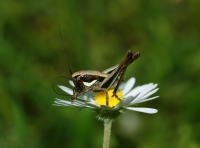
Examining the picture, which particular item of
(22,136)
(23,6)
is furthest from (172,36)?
(22,136)

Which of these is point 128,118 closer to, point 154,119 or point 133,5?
point 154,119

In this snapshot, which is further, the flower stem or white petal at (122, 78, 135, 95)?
white petal at (122, 78, 135, 95)

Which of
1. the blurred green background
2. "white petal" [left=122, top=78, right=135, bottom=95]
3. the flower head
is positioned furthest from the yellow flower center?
the blurred green background

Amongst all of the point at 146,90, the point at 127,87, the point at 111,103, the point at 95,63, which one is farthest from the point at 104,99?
the point at 95,63

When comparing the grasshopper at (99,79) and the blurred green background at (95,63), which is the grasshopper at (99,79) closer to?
the grasshopper at (99,79)

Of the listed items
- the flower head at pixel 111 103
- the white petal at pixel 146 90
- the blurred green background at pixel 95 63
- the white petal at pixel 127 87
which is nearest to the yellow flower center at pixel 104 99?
the flower head at pixel 111 103

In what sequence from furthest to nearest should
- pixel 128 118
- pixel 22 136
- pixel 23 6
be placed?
pixel 23 6, pixel 128 118, pixel 22 136

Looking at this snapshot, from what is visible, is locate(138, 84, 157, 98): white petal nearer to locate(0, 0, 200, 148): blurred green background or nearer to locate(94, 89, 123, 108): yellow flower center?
locate(94, 89, 123, 108): yellow flower center

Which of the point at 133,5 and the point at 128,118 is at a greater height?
the point at 133,5
